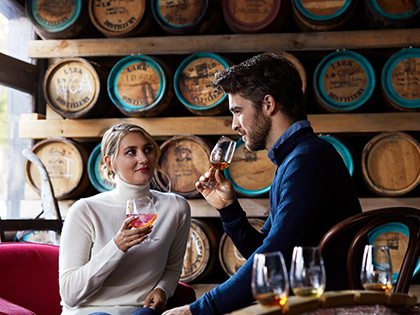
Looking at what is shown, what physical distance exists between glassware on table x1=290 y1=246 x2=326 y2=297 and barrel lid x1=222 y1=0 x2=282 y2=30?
9.49 ft

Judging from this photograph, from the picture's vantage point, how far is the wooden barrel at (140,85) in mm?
3881

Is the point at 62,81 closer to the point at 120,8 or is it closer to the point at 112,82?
the point at 112,82

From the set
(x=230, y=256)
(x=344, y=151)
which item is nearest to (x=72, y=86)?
(x=230, y=256)

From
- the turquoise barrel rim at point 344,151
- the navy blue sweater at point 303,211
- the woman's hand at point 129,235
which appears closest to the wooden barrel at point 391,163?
the turquoise barrel rim at point 344,151

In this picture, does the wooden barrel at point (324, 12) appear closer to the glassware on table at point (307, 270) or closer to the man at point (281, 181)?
the man at point (281, 181)

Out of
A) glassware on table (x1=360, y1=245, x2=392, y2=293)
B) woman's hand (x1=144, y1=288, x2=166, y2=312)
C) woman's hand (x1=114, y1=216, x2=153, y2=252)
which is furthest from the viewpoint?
woman's hand (x1=144, y1=288, x2=166, y2=312)

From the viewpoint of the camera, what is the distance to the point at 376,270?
1.45 metres

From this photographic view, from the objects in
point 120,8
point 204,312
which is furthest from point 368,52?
point 204,312

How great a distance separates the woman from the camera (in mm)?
2273

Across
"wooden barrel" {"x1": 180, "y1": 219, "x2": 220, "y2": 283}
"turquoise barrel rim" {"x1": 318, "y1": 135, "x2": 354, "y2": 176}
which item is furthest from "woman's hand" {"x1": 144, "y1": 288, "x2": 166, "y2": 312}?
"turquoise barrel rim" {"x1": 318, "y1": 135, "x2": 354, "y2": 176}

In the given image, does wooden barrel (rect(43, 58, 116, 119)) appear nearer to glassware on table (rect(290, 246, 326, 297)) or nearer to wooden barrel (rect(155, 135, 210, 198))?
wooden barrel (rect(155, 135, 210, 198))

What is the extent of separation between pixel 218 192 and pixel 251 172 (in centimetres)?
152

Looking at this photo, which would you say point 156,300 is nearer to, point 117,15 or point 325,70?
point 325,70

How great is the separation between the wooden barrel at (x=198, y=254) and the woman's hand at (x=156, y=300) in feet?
4.57
